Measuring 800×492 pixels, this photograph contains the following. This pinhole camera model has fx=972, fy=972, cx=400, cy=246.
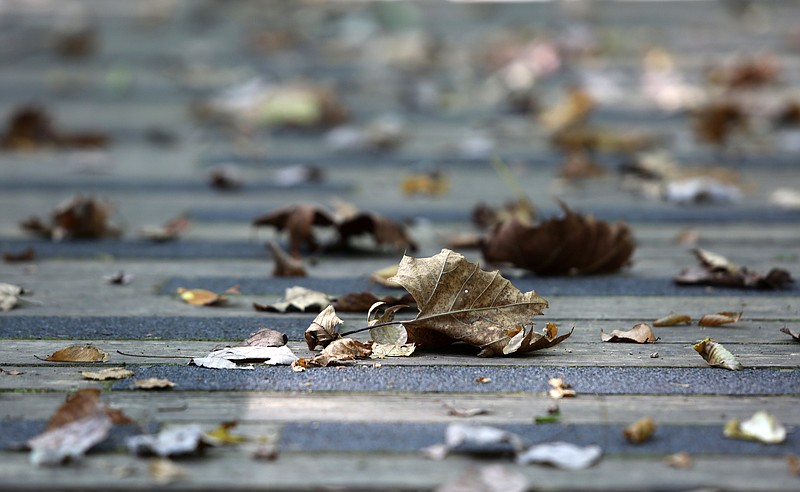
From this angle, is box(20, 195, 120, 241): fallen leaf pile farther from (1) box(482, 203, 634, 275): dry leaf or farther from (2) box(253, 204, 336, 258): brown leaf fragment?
(1) box(482, 203, 634, 275): dry leaf

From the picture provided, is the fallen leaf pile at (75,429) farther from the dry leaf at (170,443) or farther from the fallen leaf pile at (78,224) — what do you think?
the fallen leaf pile at (78,224)

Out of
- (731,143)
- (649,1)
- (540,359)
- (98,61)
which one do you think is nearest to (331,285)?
(540,359)

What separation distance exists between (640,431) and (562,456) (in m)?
0.12

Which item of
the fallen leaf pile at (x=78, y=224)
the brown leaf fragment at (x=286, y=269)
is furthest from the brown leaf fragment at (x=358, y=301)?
the fallen leaf pile at (x=78, y=224)

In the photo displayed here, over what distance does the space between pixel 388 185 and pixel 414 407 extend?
1.95 meters

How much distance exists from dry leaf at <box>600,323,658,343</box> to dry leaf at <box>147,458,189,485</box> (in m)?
0.80

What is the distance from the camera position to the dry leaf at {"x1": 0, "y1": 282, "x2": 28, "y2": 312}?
1.84 m

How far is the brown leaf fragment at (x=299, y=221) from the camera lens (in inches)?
92.5

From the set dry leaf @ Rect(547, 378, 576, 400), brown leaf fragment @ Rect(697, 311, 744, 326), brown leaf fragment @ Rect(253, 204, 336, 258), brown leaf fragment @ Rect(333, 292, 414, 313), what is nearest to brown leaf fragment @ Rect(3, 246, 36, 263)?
brown leaf fragment @ Rect(253, 204, 336, 258)

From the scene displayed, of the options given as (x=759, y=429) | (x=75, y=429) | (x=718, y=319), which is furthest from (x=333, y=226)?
(x=759, y=429)

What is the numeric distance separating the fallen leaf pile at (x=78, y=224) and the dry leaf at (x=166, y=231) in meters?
0.09

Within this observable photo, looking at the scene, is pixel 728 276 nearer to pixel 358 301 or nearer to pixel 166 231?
pixel 358 301

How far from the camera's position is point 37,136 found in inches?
155

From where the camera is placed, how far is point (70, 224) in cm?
252
